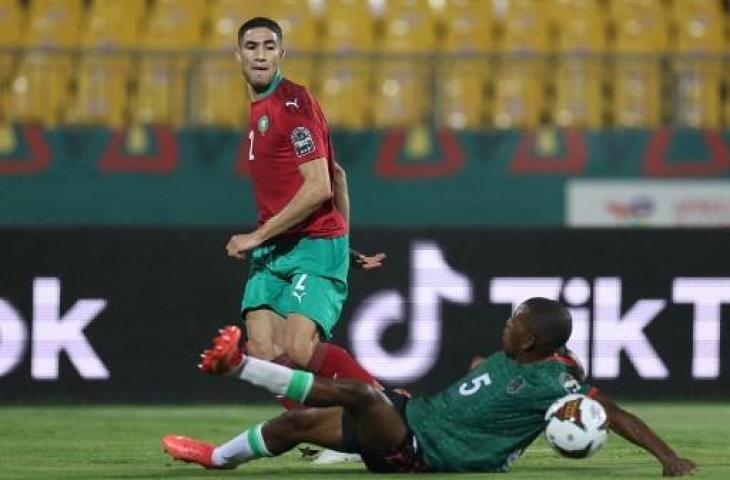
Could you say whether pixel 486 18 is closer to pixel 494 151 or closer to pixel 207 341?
pixel 494 151

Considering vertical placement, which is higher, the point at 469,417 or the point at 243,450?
the point at 469,417

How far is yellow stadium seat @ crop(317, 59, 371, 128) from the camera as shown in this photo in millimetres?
16203

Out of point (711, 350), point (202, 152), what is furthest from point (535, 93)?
point (711, 350)

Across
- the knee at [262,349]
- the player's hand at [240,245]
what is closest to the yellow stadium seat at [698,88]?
the knee at [262,349]

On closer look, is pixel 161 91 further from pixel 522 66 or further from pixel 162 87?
pixel 522 66

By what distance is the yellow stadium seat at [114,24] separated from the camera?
1711 centimetres

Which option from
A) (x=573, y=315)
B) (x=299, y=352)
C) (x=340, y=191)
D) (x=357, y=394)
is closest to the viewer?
(x=357, y=394)

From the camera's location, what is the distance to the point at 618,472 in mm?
8047

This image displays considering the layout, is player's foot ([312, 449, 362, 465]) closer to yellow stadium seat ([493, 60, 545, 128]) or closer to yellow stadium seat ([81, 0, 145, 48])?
yellow stadium seat ([493, 60, 545, 128])

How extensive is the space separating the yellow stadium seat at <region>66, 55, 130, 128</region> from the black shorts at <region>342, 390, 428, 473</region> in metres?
8.81

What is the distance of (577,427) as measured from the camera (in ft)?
23.9

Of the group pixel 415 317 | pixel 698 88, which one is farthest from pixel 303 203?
pixel 698 88

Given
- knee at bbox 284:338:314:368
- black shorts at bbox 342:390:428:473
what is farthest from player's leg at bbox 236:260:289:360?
black shorts at bbox 342:390:428:473

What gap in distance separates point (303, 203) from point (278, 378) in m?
1.28
